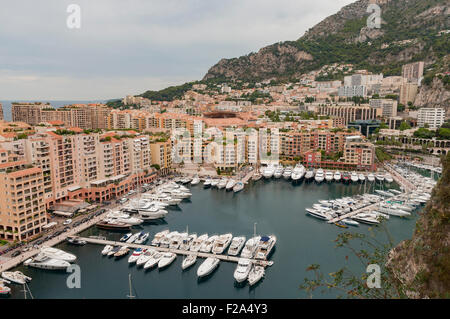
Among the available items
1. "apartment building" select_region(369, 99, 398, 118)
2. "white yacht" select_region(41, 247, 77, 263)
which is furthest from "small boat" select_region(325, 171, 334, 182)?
"apartment building" select_region(369, 99, 398, 118)

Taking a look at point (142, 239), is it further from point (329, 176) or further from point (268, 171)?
point (329, 176)

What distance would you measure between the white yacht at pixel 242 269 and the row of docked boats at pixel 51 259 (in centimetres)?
737

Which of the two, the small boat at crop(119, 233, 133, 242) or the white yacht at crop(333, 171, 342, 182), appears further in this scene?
the white yacht at crop(333, 171, 342, 182)

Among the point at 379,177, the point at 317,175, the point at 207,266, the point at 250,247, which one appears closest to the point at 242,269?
the point at 207,266

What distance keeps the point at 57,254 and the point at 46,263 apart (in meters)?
0.62

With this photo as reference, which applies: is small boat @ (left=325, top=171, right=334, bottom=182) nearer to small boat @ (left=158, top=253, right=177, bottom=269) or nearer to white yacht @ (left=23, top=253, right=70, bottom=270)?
small boat @ (left=158, top=253, right=177, bottom=269)

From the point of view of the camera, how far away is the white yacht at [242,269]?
13.1 m

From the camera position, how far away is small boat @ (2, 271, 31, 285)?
12834mm

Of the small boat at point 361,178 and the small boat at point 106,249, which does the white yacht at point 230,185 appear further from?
the small boat at point 106,249

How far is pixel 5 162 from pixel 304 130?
28.5 m

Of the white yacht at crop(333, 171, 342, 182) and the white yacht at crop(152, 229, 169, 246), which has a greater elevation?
the white yacht at crop(333, 171, 342, 182)

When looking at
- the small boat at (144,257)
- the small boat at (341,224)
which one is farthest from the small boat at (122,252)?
the small boat at (341,224)

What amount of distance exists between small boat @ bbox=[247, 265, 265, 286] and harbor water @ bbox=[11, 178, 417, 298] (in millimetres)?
219
